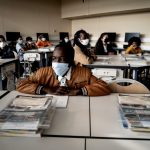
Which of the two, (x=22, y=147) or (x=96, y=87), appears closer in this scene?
(x=22, y=147)

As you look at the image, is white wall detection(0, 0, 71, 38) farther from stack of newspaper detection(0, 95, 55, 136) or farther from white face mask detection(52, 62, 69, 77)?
stack of newspaper detection(0, 95, 55, 136)

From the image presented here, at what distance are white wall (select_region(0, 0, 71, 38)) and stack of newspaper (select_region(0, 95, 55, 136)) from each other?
24.4ft

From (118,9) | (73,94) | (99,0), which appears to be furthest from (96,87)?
(99,0)

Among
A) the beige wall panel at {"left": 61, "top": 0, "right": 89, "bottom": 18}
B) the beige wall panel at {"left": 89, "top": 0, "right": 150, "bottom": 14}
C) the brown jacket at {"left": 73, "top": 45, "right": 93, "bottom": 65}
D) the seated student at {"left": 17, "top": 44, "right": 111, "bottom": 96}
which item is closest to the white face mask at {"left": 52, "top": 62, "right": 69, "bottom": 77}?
the seated student at {"left": 17, "top": 44, "right": 111, "bottom": 96}

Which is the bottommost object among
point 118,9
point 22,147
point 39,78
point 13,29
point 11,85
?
point 11,85

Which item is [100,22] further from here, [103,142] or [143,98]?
[103,142]

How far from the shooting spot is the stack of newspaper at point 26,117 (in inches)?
41.6

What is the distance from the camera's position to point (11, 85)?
429 cm

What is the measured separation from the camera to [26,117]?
115 cm

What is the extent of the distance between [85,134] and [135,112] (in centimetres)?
32

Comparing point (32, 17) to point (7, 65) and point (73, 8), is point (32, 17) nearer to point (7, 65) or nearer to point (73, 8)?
point (73, 8)

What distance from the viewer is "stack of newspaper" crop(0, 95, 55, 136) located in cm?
106

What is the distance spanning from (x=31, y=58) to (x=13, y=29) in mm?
3594

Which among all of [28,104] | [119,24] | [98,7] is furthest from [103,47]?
[28,104]
